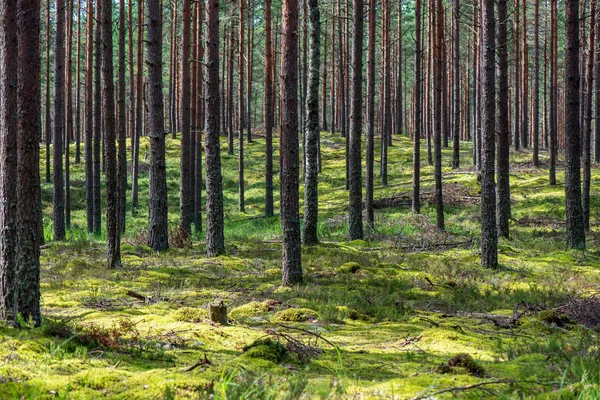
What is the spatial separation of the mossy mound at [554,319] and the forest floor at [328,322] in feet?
0.07

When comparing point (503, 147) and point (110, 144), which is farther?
point (503, 147)

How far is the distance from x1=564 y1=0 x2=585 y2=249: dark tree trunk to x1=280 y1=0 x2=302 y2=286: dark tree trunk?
7.52 meters

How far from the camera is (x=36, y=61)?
529 centimetres

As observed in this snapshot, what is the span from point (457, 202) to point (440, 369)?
19.4m

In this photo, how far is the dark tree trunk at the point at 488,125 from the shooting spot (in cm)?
1112

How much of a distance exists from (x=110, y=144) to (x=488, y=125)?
286 inches

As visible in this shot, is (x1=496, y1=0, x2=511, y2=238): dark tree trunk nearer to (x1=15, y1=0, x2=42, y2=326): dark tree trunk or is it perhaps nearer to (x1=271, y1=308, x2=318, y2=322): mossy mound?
(x1=271, y1=308, x2=318, y2=322): mossy mound

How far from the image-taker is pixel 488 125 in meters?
11.2

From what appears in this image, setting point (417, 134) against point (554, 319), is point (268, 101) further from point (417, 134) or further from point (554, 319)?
point (554, 319)

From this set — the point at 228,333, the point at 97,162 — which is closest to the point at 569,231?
the point at 228,333

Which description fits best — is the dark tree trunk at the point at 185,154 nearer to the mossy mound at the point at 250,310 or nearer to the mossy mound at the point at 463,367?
the mossy mound at the point at 250,310

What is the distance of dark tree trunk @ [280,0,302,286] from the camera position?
358 inches

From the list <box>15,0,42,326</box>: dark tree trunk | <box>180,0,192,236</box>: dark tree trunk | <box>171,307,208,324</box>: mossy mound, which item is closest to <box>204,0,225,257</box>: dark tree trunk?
<box>180,0,192,236</box>: dark tree trunk

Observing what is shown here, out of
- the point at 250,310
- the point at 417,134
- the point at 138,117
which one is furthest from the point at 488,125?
the point at 138,117
